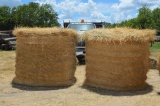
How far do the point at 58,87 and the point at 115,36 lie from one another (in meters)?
2.19

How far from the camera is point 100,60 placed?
9367 mm

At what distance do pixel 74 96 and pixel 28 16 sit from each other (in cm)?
4273

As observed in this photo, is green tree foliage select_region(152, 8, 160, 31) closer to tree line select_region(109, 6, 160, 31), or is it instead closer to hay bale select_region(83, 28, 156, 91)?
tree line select_region(109, 6, 160, 31)

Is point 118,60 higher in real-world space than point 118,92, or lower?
higher

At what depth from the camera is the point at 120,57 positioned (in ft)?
29.9

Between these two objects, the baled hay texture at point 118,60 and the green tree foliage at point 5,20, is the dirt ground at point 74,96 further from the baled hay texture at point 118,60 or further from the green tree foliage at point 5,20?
the green tree foliage at point 5,20


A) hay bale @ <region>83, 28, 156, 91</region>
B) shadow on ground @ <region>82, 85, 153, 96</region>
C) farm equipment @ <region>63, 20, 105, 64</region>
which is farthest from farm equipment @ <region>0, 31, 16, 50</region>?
shadow on ground @ <region>82, 85, 153, 96</region>

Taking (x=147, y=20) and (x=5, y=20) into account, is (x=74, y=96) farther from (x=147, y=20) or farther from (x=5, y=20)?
(x=147, y=20)

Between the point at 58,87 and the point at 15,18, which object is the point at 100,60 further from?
the point at 15,18

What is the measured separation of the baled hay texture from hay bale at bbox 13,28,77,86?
0.83m

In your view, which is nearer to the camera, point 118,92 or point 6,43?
point 118,92

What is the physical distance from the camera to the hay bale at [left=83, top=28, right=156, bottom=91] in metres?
9.05

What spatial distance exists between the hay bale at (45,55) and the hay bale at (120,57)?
0.82m

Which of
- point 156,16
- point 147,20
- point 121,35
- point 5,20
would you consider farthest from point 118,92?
point 156,16
